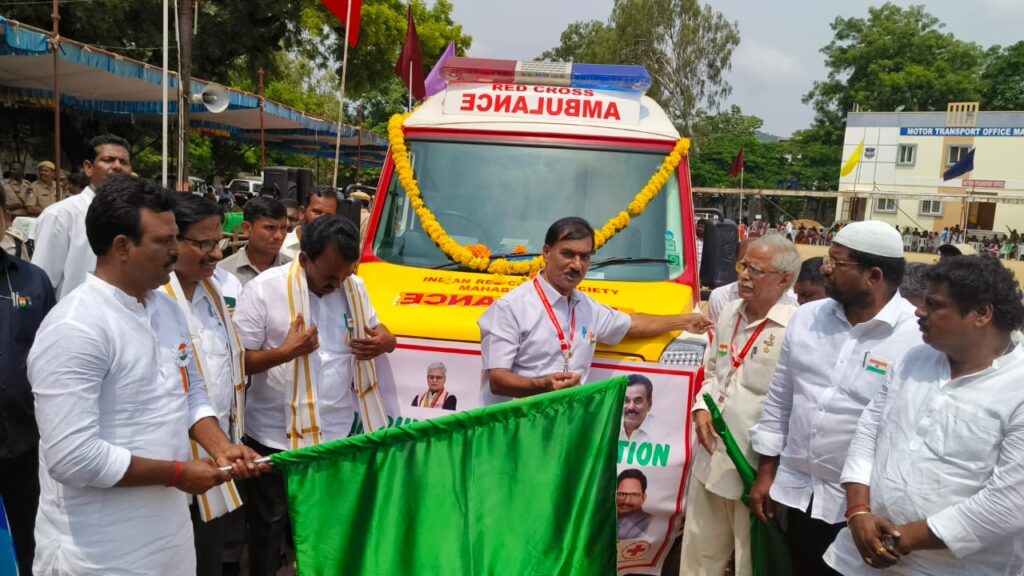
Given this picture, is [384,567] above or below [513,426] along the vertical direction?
below

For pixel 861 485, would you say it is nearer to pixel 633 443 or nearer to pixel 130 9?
pixel 633 443

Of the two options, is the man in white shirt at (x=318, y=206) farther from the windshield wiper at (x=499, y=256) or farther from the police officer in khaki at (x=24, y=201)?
the police officer in khaki at (x=24, y=201)

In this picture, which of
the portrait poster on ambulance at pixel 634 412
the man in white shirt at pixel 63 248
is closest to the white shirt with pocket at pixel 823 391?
the portrait poster on ambulance at pixel 634 412

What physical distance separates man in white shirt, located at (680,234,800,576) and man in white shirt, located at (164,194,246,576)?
211 cm

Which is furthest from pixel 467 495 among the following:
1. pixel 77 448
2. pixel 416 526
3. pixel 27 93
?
pixel 27 93

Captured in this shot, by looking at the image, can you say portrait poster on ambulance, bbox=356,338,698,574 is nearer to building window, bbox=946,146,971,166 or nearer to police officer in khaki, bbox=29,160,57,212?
police officer in khaki, bbox=29,160,57,212

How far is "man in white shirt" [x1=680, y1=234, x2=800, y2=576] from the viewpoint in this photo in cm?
382

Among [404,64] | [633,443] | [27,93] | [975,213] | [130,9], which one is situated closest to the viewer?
[633,443]

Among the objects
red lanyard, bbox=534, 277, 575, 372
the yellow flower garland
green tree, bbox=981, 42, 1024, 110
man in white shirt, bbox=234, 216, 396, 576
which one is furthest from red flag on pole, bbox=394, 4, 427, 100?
green tree, bbox=981, 42, 1024, 110

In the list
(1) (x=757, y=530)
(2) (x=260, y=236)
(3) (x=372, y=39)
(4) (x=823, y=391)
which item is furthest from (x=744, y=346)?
(3) (x=372, y=39)

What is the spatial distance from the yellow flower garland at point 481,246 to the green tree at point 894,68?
56147mm

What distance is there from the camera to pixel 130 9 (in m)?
22.1

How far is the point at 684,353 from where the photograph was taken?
4.14 metres

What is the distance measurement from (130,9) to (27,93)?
8023 millimetres
